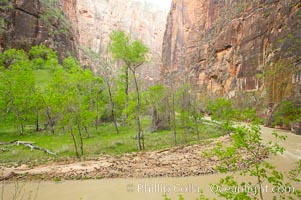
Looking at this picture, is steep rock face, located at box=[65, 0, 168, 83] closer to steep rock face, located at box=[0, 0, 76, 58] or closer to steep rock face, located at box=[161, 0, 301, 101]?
steep rock face, located at box=[161, 0, 301, 101]

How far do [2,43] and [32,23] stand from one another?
29.4 ft

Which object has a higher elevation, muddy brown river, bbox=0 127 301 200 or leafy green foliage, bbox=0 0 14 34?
leafy green foliage, bbox=0 0 14 34

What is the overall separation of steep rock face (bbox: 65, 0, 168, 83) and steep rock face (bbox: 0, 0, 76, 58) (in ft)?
237

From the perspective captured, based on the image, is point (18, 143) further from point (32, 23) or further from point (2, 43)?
point (32, 23)

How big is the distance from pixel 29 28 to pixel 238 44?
5142 cm

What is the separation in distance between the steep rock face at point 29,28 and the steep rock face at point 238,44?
110ft

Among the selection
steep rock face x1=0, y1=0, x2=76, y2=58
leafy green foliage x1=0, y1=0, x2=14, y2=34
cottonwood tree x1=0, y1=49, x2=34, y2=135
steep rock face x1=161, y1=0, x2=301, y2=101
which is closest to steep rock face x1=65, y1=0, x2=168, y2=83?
steep rock face x1=161, y1=0, x2=301, y2=101

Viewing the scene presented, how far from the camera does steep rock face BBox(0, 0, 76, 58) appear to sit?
4232 cm

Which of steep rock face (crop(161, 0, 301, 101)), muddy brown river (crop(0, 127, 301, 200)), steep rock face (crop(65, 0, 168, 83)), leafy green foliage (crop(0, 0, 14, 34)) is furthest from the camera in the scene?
steep rock face (crop(65, 0, 168, 83))

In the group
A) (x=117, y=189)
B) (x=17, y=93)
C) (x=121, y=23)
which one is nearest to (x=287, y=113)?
(x=117, y=189)

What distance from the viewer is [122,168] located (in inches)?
471

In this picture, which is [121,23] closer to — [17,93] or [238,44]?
[238,44]

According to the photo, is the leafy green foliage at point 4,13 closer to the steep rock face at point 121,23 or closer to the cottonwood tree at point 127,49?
the cottonwood tree at point 127,49

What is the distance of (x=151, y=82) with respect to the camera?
133750 mm
